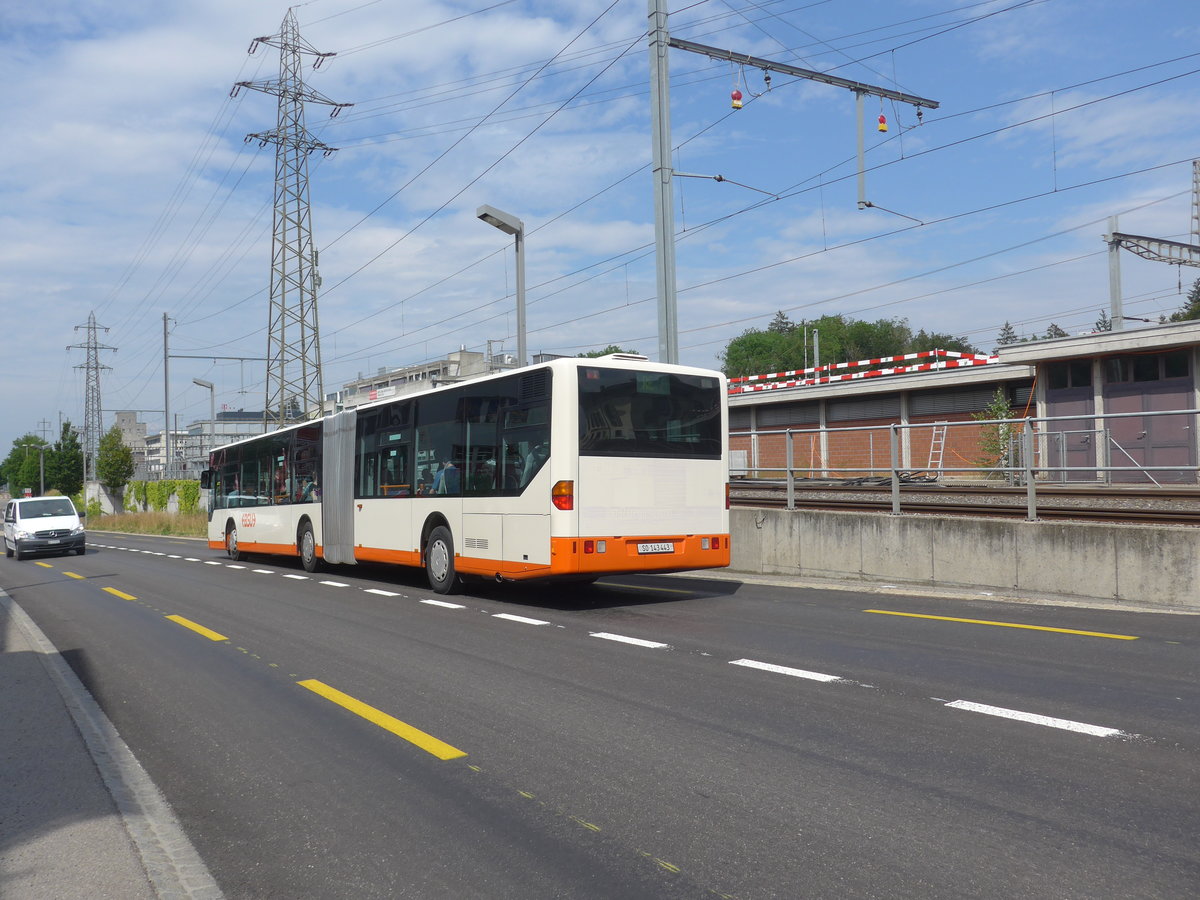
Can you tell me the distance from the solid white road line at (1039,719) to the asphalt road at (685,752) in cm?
2

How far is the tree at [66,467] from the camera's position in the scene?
4225 inches

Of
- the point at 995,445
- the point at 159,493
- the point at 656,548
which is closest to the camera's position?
the point at 656,548

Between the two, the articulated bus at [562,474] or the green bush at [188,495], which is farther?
the green bush at [188,495]

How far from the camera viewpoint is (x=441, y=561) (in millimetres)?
13898

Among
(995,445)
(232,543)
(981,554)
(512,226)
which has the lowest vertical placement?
(232,543)

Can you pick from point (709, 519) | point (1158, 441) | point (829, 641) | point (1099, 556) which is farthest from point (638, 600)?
point (1158, 441)

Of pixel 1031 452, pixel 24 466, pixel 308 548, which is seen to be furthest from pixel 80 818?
pixel 24 466

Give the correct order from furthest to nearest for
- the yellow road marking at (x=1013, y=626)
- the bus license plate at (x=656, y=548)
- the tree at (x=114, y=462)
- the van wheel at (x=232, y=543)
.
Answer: the tree at (x=114, y=462) < the van wheel at (x=232, y=543) < the bus license plate at (x=656, y=548) < the yellow road marking at (x=1013, y=626)

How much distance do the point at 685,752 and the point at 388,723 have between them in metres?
1.92

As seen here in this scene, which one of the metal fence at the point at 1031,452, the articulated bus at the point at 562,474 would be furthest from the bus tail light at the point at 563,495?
the metal fence at the point at 1031,452

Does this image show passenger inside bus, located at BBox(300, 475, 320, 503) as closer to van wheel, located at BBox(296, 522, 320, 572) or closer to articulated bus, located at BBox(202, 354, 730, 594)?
van wheel, located at BBox(296, 522, 320, 572)

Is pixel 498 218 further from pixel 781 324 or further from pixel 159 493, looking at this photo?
pixel 781 324

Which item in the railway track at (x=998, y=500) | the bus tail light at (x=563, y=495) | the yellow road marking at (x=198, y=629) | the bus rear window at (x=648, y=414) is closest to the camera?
the yellow road marking at (x=198, y=629)

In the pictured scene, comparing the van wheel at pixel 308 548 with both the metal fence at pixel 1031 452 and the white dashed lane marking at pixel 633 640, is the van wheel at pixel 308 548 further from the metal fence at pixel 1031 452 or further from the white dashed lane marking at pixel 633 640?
the white dashed lane marking at pixel 633 640
